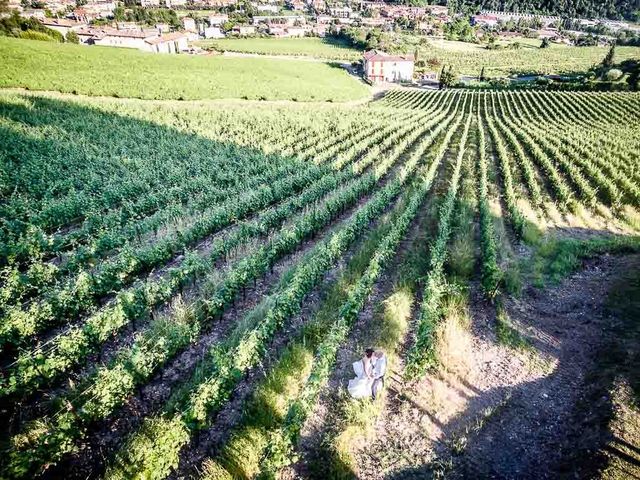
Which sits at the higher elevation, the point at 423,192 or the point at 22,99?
the point at 22,99

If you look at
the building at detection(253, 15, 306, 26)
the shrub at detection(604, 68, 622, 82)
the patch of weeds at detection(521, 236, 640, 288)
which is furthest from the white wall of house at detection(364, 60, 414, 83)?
the building at detection(253, 15, 306, 26)

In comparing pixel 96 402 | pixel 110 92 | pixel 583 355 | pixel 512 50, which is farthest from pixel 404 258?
pixel 512 50

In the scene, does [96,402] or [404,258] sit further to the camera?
[404,258]

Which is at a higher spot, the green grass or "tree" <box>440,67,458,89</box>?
the green grass

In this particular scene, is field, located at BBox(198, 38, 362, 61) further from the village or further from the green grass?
the green grass

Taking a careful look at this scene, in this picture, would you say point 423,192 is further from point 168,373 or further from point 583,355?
point 168,373

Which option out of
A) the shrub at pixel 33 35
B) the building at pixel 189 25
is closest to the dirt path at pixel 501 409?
the shrub at pixel 33 35
